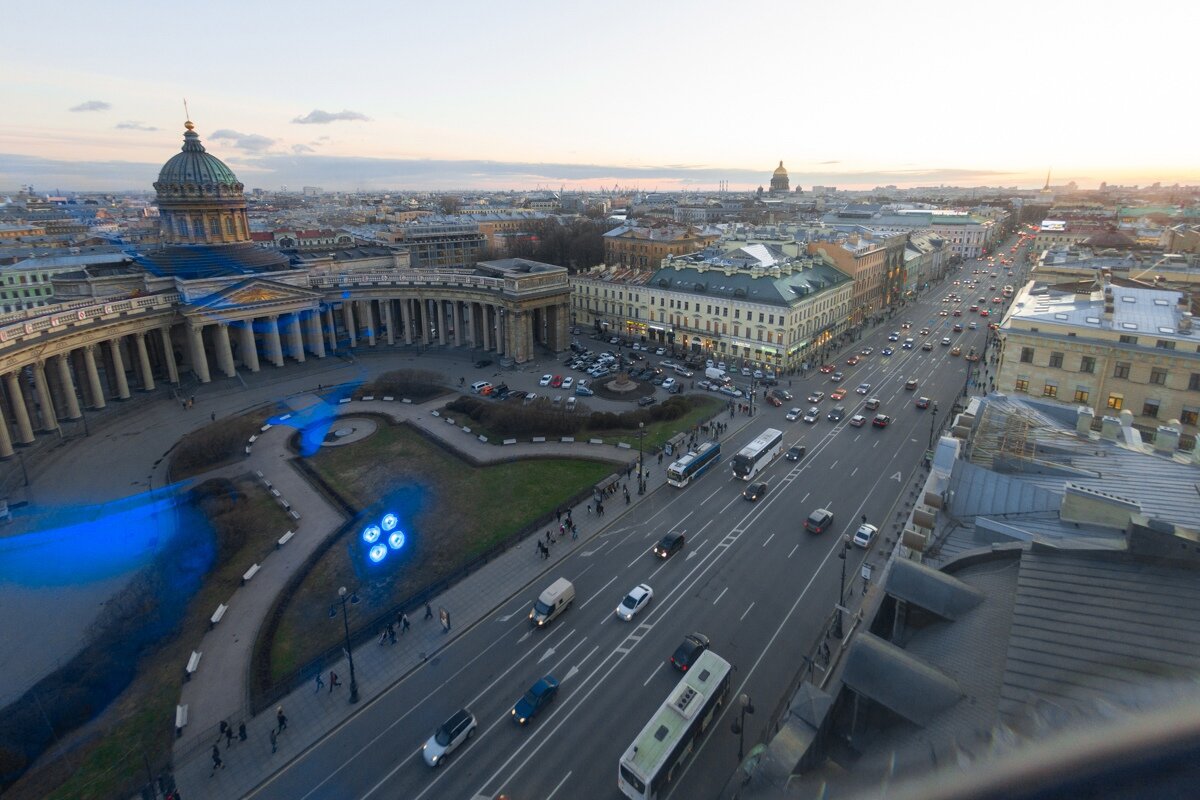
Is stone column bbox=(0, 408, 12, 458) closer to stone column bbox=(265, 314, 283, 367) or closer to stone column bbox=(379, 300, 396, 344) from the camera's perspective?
stone column bbox=(265, 314, 283, 367)

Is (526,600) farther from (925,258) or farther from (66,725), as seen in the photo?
(925,258)

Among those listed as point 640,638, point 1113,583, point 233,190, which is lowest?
point 640,638

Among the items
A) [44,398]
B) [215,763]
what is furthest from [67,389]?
[215,763]

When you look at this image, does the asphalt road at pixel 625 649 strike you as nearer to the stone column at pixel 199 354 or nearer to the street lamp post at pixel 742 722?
the street lamp post at pixel 742 722

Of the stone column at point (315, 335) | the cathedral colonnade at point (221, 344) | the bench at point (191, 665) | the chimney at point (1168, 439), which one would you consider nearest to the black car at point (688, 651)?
the bench at point (191, 665)

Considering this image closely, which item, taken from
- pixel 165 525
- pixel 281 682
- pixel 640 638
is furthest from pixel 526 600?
pixel 165 525

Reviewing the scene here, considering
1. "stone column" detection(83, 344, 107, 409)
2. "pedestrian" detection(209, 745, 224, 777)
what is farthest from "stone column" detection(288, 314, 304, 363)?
"pedestrian" detection(209, 745, 224, 777)

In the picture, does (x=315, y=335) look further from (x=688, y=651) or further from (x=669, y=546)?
(x=688, y=651)
